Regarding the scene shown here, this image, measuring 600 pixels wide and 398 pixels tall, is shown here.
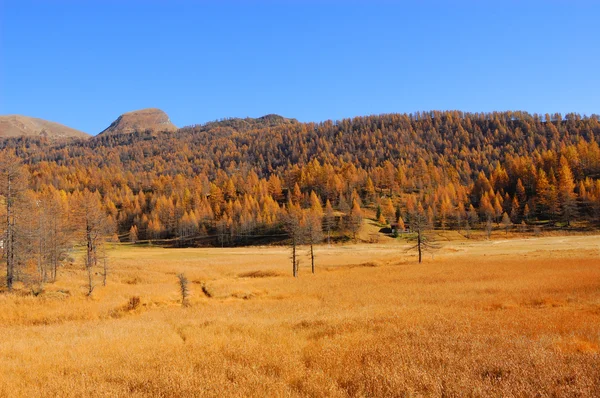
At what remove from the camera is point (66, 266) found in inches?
2117

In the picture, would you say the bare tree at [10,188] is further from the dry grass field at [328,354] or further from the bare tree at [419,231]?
the bare tree at [419,231]

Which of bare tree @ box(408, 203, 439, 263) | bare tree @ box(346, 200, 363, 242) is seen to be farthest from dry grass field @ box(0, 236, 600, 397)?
bare tree @ box(346, 200, 363, 242)

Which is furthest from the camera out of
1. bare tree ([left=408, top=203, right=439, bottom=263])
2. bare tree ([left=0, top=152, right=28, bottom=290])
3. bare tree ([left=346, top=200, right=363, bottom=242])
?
bare tree ([left=346, top=200, right=363, bottom=242])

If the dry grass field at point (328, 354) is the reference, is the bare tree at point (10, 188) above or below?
above

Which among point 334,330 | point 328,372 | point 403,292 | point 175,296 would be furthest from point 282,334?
point 175,296

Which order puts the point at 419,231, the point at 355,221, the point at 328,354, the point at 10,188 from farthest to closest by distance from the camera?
the point at 355,221, the point at 419,231, the point at 10,188, the point at 328,354

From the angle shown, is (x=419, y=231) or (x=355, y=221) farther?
(x=355, y=221)

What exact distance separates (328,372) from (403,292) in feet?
66.9

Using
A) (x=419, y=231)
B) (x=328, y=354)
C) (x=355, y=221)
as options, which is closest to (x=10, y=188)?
A: (x=328, y=354)

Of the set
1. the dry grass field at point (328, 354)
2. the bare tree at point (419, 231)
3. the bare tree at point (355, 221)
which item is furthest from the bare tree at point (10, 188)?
the bare tree at point (355, 221)

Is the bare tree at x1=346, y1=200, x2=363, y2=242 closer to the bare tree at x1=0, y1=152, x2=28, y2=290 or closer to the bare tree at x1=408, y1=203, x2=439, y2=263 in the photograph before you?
the bare tree at x1=408, y1=203, x2=439, y2=263

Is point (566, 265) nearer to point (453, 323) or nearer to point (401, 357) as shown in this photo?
point (453, 323)

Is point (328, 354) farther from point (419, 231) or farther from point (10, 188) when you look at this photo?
point (419, 231)

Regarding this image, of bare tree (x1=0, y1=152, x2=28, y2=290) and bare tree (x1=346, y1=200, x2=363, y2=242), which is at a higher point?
bare tree (x1=0, y1=152, x2=28, y2=290)
